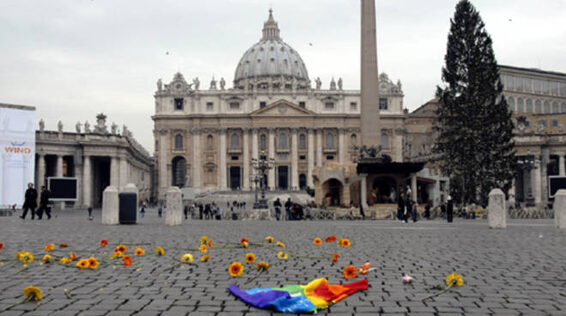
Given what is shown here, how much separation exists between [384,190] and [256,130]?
5358 centimetres

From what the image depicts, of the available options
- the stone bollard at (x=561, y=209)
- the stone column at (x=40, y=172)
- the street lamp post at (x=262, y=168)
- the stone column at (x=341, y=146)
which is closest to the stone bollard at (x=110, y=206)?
the stone bollard at (x=561, y=209)

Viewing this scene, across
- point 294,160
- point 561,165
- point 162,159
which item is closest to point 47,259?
point 561,165

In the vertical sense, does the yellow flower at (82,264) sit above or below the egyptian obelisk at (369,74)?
below

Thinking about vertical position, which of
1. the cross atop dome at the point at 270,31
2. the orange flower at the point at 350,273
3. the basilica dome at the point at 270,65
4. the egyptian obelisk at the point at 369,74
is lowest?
the orange flower at the point at 350,273

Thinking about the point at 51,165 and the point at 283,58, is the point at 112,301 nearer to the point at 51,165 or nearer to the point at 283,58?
the point at 51,165

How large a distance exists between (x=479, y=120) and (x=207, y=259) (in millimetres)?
33739

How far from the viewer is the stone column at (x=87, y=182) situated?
56909 millimetres

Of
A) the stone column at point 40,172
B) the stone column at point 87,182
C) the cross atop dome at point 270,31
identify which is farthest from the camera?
the cross atop dome at point 270,31

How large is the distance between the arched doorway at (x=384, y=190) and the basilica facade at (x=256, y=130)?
168 feet

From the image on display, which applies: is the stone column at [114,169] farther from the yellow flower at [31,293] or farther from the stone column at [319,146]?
the yellow flower at [31,293]

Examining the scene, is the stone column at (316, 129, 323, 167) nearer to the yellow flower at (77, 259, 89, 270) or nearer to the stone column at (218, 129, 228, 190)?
the stone column at (218, 129, 228, 190)

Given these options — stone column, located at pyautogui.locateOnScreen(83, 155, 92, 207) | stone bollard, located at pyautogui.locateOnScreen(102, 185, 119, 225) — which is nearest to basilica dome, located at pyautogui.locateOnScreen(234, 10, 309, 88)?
stone column, located at pyautogui.locateOnScreen(83, 155, 92, 207)

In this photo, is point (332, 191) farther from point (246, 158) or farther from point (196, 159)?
point (196, 159)

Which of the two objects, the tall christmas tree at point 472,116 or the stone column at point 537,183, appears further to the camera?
the stone column at point 537,183
